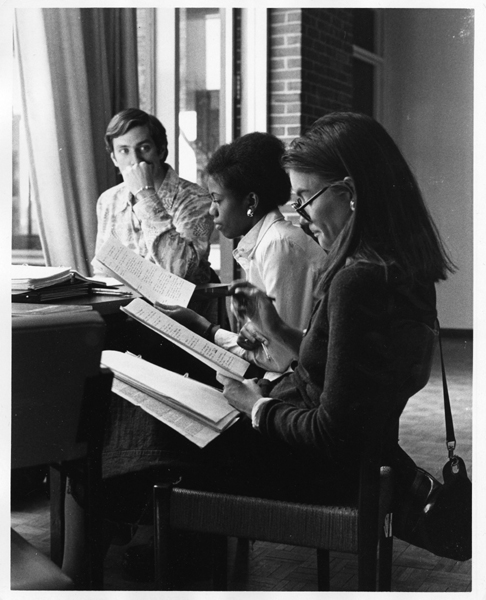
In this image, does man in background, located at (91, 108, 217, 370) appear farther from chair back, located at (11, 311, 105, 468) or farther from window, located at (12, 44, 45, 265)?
chair back, located at (11, 311, 105, 468)

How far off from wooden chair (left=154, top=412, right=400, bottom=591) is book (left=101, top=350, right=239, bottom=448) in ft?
0.46

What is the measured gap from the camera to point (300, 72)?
399 cm

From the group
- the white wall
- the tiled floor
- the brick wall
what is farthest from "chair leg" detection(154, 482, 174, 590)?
the brick wall

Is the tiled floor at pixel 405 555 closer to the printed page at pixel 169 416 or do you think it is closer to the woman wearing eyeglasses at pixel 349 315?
the woman wearing eyeglasses at pixel 349 315

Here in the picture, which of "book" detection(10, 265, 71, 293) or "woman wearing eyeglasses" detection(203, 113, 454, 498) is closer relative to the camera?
"woman wearing eyeglasses" detection(203, 113, 454, 498)

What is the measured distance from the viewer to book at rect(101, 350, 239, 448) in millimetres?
1501

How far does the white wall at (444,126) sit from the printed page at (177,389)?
19.1 inches

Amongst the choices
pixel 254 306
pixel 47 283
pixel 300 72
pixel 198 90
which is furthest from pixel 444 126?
pixel 300 72

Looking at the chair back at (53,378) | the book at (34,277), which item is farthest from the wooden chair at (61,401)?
the book at (34,277)

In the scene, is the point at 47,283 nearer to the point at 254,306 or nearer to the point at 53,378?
the point at 254,306

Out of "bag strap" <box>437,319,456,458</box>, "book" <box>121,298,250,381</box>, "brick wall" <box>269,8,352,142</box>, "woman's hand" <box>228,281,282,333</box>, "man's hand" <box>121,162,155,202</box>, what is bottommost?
"bag strap" <box>437,319,456,458</box>

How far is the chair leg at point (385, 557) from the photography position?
4.88ft
